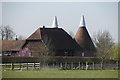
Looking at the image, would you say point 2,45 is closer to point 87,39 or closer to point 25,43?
point 25,43

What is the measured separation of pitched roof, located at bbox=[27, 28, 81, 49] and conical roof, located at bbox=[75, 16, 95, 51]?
1.90m

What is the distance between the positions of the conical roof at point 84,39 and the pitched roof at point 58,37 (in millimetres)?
1902

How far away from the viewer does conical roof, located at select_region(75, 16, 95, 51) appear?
67.9m

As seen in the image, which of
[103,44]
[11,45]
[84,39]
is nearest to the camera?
[103,44]

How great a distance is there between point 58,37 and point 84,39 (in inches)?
242

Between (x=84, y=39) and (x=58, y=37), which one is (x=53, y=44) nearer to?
(x=58, y=37)

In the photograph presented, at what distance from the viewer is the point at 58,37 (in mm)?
66312

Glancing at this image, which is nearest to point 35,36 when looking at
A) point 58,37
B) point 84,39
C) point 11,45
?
point 58,37

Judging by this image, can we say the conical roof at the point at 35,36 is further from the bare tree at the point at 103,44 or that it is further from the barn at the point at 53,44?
the bare tree at the point at 103,44

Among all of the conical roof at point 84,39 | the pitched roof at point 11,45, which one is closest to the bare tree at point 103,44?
the conical roof at point 84,39

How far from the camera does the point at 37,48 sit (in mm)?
60094

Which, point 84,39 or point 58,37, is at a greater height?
point 58,37

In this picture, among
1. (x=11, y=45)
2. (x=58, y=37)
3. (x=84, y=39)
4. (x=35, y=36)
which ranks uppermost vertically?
(x=35, y=36)

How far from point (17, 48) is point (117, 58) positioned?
75.1 ft
